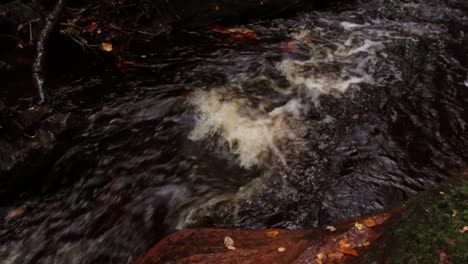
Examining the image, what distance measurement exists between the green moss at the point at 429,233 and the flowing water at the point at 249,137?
1.06 m

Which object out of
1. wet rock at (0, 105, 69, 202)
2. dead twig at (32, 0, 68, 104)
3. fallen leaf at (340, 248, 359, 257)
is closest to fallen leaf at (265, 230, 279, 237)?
fallen leaf at (340, 248, 359, 257)

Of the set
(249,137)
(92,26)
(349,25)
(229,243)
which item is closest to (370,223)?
(229,243)

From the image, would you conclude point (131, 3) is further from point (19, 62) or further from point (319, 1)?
point (319, 1)

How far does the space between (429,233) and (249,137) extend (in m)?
3.07

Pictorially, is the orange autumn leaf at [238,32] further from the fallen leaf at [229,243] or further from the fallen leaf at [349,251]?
the fallen leaf at [349,251]

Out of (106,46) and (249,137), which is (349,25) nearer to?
(249,137)

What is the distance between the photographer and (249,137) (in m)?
5.75

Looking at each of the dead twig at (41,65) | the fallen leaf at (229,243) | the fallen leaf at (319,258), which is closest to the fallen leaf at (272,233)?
the fallen leaf at (229,243)

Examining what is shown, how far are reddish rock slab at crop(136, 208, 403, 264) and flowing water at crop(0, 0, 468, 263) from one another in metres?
0.24

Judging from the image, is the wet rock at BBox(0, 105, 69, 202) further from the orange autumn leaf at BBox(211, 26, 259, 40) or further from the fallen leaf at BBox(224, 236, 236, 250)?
the orange autumn leaf at BBox(211, 26, 259, 40)

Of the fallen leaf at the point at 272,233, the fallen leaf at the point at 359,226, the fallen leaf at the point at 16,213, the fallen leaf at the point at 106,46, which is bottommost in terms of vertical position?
the fallen leaf at the point at 272,233

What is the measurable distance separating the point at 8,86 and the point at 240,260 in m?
5.15

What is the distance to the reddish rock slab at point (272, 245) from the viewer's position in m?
3.47

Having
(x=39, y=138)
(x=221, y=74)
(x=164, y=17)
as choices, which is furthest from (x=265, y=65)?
(x=39, y=138)
